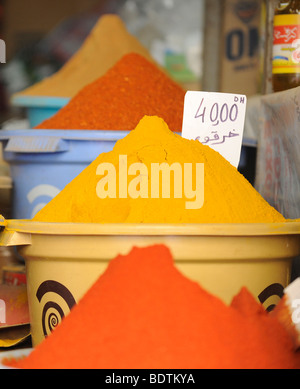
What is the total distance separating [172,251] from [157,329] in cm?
14

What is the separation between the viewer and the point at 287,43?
3.81 feet

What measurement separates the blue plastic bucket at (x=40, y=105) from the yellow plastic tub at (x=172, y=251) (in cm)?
88

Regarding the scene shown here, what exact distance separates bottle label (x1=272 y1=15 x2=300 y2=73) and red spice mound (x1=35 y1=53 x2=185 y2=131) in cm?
22

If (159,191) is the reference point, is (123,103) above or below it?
above

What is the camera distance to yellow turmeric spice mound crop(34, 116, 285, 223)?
816 mm

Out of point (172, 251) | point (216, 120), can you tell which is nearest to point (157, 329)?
point (172, 251)

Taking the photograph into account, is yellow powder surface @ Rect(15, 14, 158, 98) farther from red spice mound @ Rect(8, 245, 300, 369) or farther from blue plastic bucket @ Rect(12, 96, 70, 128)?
red spice mound @ Rect(8, 245, 300, 369)

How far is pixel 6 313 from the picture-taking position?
3.40 ft

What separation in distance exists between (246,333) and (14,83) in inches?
113

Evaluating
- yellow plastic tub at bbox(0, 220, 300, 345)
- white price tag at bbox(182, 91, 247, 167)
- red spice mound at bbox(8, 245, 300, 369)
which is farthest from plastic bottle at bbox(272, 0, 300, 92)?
red spice mound at bbox(8, 245, 300, 369)

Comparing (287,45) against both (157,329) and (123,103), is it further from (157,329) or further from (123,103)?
(157,329)
